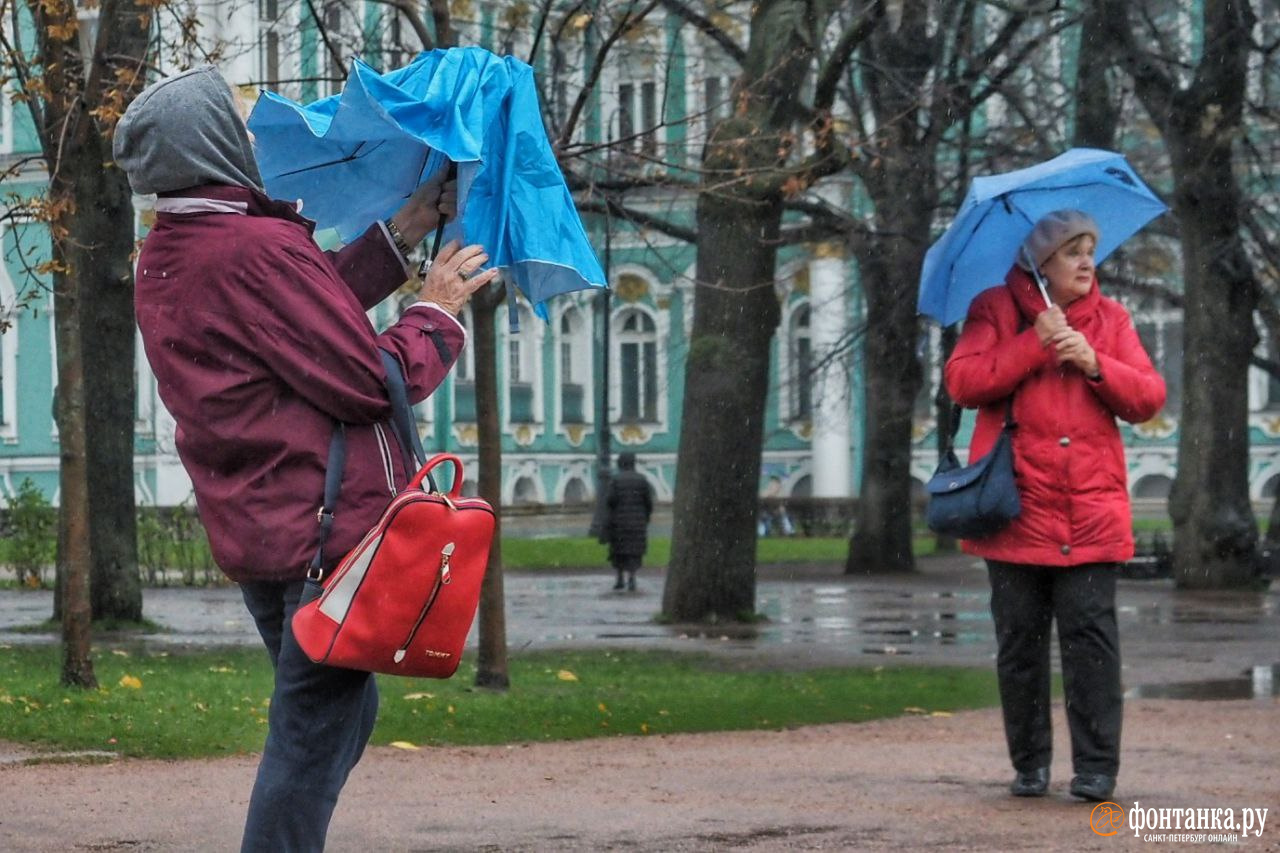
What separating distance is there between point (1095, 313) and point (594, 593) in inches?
645

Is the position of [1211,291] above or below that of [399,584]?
above

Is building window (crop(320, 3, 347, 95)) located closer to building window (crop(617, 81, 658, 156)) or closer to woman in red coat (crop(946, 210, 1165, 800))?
building window (crop(617, 81, 658, 156))

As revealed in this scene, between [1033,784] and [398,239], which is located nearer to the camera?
[398,239]

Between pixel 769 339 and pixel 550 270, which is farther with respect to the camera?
pixel 769 339

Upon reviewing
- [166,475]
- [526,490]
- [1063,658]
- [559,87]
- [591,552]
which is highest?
[559,87]

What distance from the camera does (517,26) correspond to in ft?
42.2

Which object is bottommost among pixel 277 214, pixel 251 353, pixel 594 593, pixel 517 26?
pixel 594 593

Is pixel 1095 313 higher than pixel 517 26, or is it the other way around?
pixel 517 26

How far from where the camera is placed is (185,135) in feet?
14.6

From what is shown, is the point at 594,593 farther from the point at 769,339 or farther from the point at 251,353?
the point at 251,353

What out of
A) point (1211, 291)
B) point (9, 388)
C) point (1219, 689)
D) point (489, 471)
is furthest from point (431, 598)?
point (9, 388)

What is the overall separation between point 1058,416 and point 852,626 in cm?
1124

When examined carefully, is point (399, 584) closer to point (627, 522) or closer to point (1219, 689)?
point (1219, 689)

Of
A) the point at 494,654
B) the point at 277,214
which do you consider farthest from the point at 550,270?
the point at 494,654
